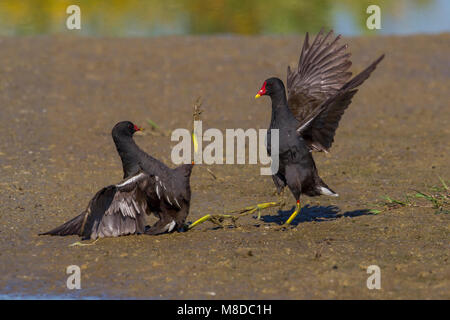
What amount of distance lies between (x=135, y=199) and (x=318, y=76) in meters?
2.24

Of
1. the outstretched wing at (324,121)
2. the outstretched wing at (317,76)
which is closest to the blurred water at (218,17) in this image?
the outstretched wing at (317,76)

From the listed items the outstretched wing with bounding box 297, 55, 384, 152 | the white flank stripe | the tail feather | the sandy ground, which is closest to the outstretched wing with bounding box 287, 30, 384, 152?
the outstretched wing with bounding box 297, 55, 384, 152

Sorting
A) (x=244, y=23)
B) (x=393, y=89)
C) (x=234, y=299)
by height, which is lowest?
(x=234, y=299)

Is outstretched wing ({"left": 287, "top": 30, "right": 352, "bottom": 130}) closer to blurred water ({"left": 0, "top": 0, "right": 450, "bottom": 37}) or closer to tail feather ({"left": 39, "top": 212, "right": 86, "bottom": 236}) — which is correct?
tail feather ({"left": 39, "top": 212, "right": 86, "bottom": 236})

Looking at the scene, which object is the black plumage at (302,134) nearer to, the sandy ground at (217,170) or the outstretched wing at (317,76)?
the outstretched wing at (317,76)

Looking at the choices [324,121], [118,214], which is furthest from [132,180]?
[324,121]

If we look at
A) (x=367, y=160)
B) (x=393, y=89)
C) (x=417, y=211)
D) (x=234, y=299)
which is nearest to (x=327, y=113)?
(x=417, y=211)

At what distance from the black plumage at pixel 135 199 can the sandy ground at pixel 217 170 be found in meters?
0.13

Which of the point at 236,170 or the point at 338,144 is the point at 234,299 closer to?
the point at 236,170

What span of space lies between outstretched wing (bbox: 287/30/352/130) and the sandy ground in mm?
1021

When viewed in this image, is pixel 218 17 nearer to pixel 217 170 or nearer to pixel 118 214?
pixel 217 170

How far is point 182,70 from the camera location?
45.6 feet

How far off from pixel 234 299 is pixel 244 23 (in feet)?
41.5

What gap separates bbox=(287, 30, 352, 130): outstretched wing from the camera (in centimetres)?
789
